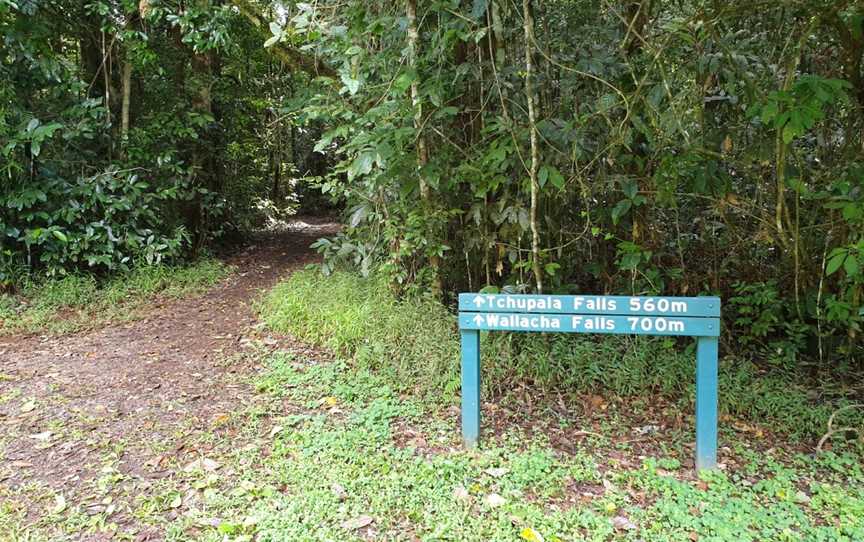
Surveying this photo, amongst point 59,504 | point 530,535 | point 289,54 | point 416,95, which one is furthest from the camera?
point 289,54

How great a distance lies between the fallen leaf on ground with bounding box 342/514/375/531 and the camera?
8.48 feet

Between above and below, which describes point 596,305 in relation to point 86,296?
above

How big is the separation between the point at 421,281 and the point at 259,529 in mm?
2722

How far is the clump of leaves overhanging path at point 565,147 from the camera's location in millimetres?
3672

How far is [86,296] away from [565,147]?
5.19 meters

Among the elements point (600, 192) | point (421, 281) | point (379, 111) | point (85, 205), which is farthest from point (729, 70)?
point (85, 205)

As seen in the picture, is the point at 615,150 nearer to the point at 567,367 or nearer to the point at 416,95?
the point at 416,95

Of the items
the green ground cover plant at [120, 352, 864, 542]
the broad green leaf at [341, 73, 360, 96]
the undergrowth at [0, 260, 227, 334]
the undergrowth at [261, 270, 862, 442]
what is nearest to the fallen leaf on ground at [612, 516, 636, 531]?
the green ground cover plant at [120, 352, 864, 542]

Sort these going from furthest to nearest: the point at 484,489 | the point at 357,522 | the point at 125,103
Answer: the point at 125,103
the point at 484,489
the point at 357,522

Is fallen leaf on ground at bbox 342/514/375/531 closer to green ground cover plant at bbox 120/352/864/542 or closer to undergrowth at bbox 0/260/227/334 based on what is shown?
green ground cover plant at bbox 120/352/864/542

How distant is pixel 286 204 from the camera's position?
46.2 ft

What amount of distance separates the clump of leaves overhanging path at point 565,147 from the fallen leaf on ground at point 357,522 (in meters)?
1.98

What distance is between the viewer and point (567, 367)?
166 inches

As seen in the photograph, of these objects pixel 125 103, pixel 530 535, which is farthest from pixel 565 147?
pixel 125 103
